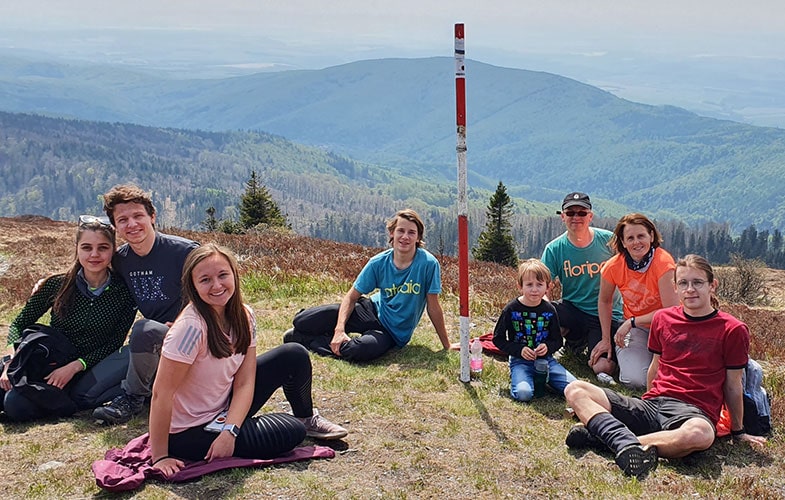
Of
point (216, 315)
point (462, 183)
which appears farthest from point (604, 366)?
point (216, 315)

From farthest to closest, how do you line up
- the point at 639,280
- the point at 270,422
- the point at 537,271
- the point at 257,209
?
the point at 257,209
the point at 639,280
the point at 537,271
the point at 270,422

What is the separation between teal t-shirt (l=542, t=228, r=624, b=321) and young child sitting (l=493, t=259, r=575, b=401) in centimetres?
113

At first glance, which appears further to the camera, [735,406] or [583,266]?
[583,266]

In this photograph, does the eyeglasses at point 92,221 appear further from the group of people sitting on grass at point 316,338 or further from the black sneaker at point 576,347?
the black sneaker at point 576,347

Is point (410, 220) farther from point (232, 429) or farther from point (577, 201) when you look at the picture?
point (232, 429)

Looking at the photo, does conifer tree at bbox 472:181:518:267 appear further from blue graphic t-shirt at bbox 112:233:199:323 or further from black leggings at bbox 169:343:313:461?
black leggings at bbox 169:343:313:461

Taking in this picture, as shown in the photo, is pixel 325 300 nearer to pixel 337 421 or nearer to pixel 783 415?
pixel 337 421

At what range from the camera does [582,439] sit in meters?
5.95

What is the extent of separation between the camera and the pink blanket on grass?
4.78 m

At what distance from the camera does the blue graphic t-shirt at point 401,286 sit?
28.5 ft

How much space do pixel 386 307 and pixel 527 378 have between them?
2.28 metres

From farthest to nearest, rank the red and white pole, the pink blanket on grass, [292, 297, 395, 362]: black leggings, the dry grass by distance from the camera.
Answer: [292, 297, 395, 362]: black leggings
the red and white pole
the dry grass
the pink blanket on grass

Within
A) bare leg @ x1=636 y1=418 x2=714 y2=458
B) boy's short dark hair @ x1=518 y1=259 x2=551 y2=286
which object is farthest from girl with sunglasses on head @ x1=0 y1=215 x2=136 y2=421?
bare leg @ x1=636 y1=418 x2=714 y2=458

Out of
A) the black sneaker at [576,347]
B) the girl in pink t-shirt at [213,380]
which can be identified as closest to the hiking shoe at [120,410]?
the girl in pink t-shirt at [213,380]
